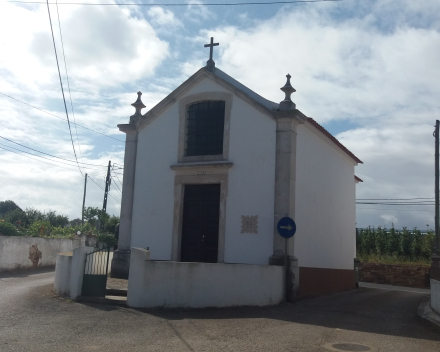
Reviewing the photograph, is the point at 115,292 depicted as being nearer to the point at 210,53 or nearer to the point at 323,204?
the point at 323,204

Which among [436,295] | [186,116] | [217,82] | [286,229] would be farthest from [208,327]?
[217,82]

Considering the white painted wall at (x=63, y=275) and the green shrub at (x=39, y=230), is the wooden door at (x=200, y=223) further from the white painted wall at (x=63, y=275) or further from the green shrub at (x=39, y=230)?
the green shrub at (x=39, y=230)

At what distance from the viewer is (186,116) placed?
1519 cm

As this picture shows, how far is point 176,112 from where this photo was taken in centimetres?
1534

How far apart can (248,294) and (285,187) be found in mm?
3128

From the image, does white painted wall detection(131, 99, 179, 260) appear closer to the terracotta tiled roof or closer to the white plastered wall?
the white plastered wall

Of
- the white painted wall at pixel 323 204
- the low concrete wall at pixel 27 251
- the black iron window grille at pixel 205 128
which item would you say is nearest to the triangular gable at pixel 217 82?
the black iron window grille at pixel 205 128

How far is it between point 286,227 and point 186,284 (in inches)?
115

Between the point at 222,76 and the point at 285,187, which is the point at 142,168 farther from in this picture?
the point at 285,187

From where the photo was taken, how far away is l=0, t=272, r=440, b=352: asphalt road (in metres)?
7.79

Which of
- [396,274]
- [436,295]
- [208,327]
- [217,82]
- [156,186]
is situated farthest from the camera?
[396,274]

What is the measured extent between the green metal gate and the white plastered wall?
2249 millimetres

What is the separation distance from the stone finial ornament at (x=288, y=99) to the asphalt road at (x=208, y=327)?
17.3ft

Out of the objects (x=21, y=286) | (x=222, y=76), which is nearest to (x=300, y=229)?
(x=222, y=76)
